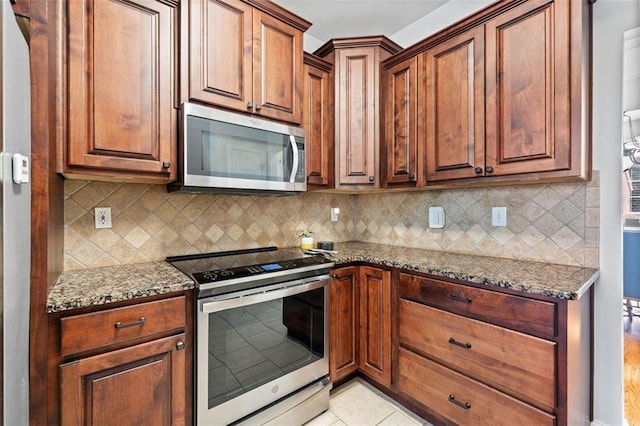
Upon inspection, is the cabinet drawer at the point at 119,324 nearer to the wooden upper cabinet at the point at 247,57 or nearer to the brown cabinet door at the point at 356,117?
the wooden upper cabinet at the point at 247,57

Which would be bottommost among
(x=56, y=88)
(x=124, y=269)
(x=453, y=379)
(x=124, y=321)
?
(x=453, y=379)

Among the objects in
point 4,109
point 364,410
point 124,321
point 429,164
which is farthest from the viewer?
point 429,164

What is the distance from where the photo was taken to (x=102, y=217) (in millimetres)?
1646

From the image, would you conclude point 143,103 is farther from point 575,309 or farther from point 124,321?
point 575,309

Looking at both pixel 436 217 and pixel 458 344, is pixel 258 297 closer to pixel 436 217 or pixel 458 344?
pixel 458 344

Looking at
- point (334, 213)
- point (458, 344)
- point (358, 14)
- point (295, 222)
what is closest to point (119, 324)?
point (295, 222)

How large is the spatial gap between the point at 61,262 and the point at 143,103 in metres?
0.90

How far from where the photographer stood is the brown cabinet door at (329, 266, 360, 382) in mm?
1933

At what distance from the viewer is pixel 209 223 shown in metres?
2.02

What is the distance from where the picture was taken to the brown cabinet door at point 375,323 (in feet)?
6.21

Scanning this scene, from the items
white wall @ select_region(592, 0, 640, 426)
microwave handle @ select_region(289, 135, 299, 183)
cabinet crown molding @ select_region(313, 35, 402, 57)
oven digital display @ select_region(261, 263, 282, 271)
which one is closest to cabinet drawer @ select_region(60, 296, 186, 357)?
oven digital display @ select_region(261, 263, 282, 271)

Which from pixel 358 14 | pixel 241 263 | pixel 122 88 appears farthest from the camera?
pixel 358 14

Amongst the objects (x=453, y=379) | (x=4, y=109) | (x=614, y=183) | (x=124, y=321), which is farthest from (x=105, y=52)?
(x=614, y=183)

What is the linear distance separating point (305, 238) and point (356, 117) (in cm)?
101
